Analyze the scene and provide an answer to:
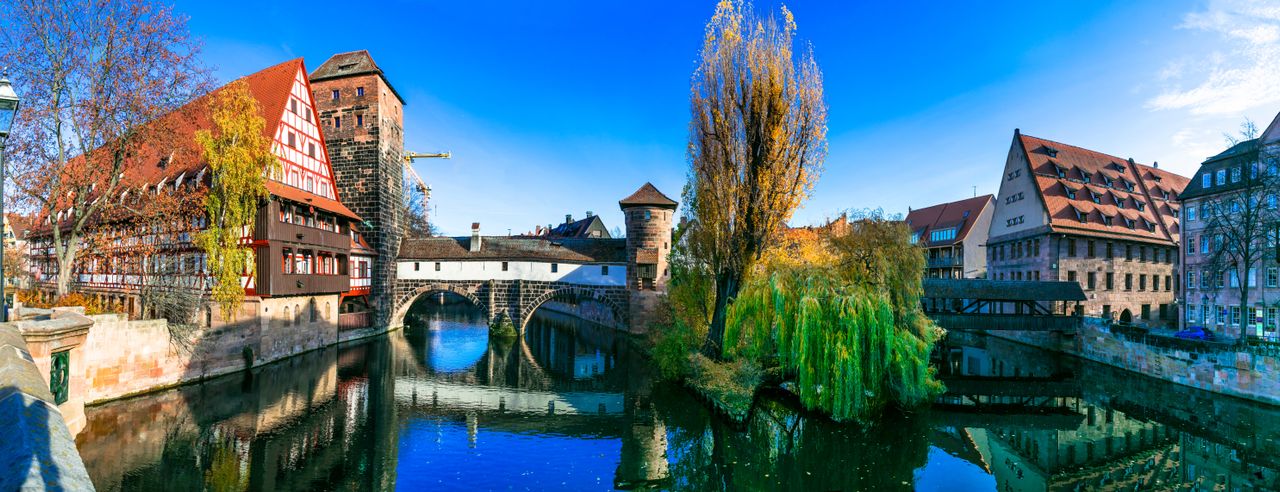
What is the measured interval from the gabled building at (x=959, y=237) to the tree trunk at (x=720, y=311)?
27.3 meters


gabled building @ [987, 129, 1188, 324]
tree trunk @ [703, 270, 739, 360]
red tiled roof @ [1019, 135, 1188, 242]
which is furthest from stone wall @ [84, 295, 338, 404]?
red tiled roof @ [1019, 135, 1188, 242]

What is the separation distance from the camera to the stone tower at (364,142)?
30266 millimetres

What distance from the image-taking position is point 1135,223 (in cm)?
3328

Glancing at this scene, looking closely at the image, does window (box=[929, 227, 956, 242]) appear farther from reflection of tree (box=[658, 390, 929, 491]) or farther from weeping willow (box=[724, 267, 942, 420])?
reflection of tree (box=[658, 390, 929, 491])

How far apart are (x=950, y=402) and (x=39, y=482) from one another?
815 inches

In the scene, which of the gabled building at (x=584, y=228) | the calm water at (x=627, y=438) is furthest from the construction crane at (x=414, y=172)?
the calm water at (x=627, y=438)

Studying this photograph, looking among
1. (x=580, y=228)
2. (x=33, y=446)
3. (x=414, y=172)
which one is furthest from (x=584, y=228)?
(x=33, y=446)

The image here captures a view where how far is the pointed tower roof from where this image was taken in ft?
101

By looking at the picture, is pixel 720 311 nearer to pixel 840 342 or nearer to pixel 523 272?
pixel 840 342

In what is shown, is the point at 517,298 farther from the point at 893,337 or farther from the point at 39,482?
the point at 39,482

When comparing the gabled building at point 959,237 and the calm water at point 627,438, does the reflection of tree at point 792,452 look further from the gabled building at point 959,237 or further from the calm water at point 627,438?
the gabled building at point 959,237

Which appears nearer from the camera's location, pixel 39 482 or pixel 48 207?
pixel 39 482

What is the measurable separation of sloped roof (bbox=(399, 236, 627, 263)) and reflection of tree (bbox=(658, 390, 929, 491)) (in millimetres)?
16730

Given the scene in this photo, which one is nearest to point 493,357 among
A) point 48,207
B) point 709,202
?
point 709,202
